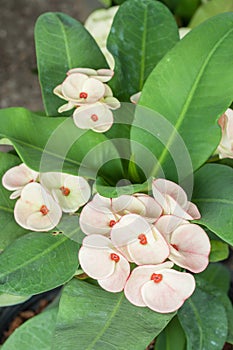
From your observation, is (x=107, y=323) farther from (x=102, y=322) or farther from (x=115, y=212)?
(x=115, y=212)

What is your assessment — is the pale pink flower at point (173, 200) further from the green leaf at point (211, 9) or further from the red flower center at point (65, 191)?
the green leaf at point (211, 9)

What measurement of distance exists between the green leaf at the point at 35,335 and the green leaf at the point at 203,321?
0.17 meters

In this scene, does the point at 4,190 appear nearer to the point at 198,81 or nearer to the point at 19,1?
the point at 198,81

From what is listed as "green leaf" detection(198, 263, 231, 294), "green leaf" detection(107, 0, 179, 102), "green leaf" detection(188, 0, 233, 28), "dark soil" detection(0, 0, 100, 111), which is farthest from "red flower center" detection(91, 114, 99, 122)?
"dark soil" detection(0, 0, 100, 111)

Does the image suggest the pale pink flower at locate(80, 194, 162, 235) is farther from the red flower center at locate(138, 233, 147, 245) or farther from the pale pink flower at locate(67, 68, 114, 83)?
the pale pink flower at locate(67, 68, 114, 83)

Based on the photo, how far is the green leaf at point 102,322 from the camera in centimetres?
60

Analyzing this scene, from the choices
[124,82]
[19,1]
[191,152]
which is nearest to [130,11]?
[124,82]

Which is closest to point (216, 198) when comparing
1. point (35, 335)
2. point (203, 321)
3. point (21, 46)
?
point (203, 321)

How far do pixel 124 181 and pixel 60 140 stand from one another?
0.08 meters

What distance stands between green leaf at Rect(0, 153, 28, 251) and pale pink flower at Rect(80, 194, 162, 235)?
0.37 ft

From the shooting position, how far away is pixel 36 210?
0.67 metres

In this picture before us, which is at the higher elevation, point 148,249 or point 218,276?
point 148,249

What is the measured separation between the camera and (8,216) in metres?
0.71

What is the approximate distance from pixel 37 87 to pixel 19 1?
335 mm
